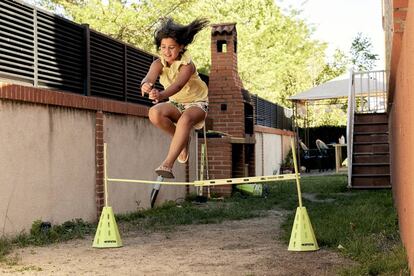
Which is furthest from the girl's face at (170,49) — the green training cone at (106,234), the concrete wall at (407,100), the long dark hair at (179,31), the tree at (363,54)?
the tree at (363,54)

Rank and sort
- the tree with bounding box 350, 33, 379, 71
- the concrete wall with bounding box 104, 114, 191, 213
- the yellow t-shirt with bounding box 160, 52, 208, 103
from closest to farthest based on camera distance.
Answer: the yellow t-shirt with bounding box 160, 52, 208, 103, the concrete wall with bounding box 104, 114, 191, 213, the tree with bounding box 350, 33, 379, 71

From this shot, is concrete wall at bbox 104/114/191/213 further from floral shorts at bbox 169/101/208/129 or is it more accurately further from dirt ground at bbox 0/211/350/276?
floral shorts at bbox 169/101/208/129

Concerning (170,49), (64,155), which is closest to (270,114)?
(64,155)

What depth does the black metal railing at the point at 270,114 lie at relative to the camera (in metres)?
19.5

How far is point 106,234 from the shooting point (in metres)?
6.57

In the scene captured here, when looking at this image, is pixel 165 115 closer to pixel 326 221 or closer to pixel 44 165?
pixel 44 165

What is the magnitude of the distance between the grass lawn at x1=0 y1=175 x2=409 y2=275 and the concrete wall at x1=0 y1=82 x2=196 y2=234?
30cm

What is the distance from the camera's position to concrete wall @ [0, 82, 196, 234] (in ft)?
22.6

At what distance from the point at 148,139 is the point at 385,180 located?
5137 mm

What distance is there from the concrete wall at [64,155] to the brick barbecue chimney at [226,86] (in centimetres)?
264

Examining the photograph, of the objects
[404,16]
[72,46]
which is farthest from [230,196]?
[404,16]

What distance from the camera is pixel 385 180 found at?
12.3 metres

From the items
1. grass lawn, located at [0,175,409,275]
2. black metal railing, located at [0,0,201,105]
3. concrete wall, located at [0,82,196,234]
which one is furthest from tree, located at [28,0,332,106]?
concrete wall, located at [0,82,196,234]

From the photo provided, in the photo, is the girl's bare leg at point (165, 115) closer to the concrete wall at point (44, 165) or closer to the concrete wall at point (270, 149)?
the concrete wall at point (44, 165)
